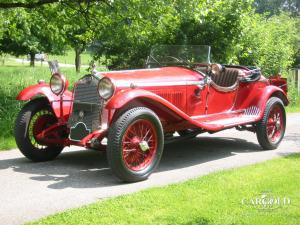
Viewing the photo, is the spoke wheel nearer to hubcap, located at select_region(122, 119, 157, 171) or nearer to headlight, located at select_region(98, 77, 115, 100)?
headlight, located at select_region(98, 77, 115, 100)

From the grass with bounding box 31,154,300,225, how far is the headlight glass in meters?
2.18

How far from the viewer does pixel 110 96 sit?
5934mm

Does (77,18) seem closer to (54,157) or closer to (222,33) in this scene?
(222,33)

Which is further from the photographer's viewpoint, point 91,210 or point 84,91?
point 84,91

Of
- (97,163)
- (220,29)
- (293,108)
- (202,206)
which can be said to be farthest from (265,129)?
(293,108)

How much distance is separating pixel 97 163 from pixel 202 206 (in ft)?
8.10

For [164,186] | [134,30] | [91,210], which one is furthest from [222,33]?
[91,210]

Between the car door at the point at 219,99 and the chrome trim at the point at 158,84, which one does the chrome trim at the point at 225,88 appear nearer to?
the car door at the point at 219,99

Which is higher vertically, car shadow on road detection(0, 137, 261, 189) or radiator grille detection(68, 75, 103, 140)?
radiator grille detection(68, 75, 103, 140)

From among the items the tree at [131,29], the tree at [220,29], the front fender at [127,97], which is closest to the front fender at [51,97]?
the front fender at [127,97]

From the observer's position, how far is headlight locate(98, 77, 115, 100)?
5.89 meters

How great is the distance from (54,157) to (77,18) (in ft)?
15.7

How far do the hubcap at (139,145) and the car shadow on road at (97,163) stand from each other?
341 millimetres

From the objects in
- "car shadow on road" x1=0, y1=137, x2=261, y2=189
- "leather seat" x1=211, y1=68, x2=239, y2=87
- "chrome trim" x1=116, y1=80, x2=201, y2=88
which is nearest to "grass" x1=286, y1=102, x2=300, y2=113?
"car shadow on road" x1=0, y1=137, x2=261, y2=189
